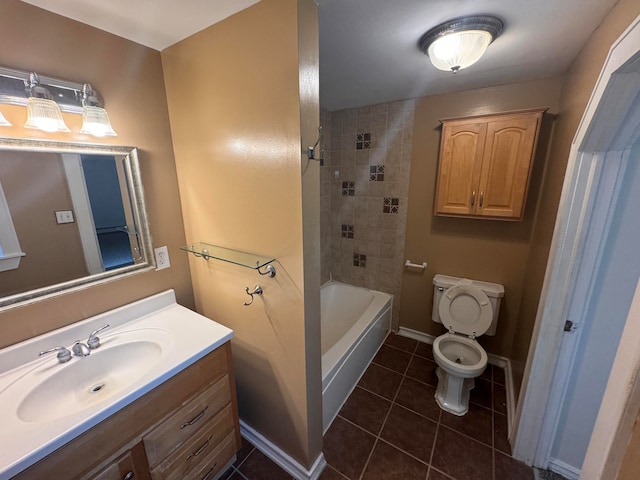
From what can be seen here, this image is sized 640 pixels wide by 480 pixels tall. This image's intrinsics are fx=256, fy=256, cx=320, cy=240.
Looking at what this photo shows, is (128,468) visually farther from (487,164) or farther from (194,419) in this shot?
(487,164)

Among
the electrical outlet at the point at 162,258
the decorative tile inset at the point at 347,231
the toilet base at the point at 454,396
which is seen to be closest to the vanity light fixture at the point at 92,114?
the electrical outlet at the point at 162,258

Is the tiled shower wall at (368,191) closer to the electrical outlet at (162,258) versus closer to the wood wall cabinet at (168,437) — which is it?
the electrical outlet at (162,258)

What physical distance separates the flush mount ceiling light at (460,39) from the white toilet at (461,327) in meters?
1.53

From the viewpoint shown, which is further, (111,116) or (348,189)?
(348,189)

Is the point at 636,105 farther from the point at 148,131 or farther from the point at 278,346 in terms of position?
the point at 148,131

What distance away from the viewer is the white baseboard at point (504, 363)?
1.70m

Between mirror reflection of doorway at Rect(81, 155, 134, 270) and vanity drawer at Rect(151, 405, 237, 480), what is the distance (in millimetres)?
903

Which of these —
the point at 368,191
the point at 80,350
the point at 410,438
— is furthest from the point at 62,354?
the point at 368,191

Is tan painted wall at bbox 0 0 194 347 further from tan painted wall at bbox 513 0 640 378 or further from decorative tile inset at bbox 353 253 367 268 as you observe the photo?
tan painted wall at bbox 513 0 640 378

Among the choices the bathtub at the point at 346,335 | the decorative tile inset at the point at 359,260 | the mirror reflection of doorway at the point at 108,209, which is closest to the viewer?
the mirror reflection of doorway at the point at 108,209

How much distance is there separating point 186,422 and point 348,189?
7.04 ft

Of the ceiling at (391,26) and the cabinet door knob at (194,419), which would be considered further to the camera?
the cabinet door knob at (194,419)

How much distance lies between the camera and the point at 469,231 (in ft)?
6.89

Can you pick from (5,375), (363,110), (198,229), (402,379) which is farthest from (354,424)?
(363,110)
